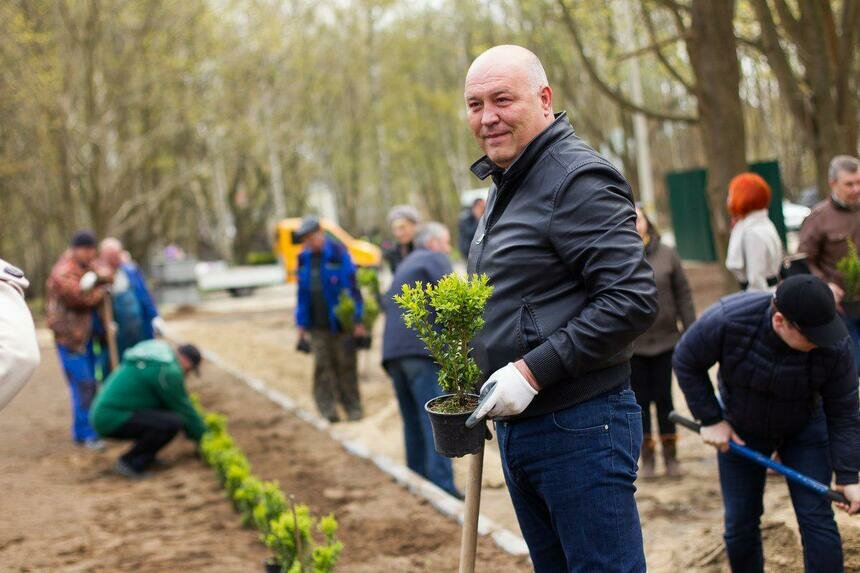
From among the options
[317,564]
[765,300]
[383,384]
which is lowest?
[383,384]

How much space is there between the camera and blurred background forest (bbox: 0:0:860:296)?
977cm

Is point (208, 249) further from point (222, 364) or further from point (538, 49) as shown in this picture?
point (222, 364)

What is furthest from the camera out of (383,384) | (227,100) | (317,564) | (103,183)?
(227,100)

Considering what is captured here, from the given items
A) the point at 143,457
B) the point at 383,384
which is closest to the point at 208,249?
the point at 383,384

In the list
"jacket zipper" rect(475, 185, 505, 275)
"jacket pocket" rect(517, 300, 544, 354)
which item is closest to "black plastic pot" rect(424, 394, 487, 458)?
"jacket pocket" rect(517, 300, 544, 354)

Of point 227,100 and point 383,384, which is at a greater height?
point 227,100

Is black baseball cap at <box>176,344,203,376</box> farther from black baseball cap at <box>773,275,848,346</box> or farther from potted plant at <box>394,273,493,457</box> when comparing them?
black baseball cap at <box>773,275,848,346</box>

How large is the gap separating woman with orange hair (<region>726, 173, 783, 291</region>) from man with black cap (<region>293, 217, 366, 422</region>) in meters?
4.12

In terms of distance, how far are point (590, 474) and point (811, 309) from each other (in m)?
1.28

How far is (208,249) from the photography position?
42.8m

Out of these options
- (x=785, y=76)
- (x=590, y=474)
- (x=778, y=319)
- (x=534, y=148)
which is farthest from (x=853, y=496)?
(x=785, y=76)

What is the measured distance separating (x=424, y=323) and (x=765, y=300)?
157 cm

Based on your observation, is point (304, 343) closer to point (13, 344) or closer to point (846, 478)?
point (846, 478)

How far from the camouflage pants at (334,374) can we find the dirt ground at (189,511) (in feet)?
1.21
